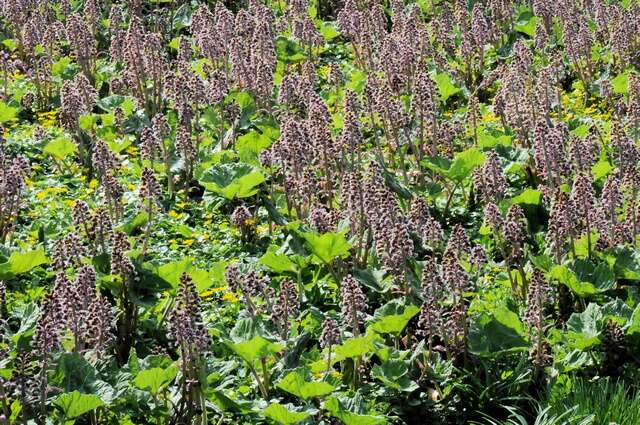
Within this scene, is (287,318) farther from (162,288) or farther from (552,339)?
(552,339)

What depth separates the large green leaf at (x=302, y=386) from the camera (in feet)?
23.4

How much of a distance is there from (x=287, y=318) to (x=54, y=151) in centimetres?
463

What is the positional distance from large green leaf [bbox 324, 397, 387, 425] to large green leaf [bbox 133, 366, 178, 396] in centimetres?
107

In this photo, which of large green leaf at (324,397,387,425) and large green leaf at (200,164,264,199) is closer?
large green leaf at (324,397,387,425)

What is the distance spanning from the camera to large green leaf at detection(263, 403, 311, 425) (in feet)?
22.6

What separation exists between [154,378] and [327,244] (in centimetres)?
216

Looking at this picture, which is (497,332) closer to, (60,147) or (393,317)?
(393,317)

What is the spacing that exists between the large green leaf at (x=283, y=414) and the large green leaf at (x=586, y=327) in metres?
2.20

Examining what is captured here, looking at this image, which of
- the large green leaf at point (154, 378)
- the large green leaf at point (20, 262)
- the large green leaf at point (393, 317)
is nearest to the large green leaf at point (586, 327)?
the large green leaf at point (393, 317)

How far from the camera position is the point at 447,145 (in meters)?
11.1

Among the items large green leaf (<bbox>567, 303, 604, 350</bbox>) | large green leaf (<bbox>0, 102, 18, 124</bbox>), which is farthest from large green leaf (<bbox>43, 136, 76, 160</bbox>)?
large green leaf (<bbox>567, 303, 604, 350</bbox>)

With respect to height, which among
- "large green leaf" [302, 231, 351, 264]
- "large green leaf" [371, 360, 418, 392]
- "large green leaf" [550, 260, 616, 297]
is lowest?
"large green leaf" [371, 360, 418, 392]

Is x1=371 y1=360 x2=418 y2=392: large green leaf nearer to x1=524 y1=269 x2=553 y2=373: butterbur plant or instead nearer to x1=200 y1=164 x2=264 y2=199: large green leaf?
x1=524 y1=269 x2=553 y2=373: butterbur plant

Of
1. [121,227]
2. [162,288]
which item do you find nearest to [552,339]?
[162,288]
